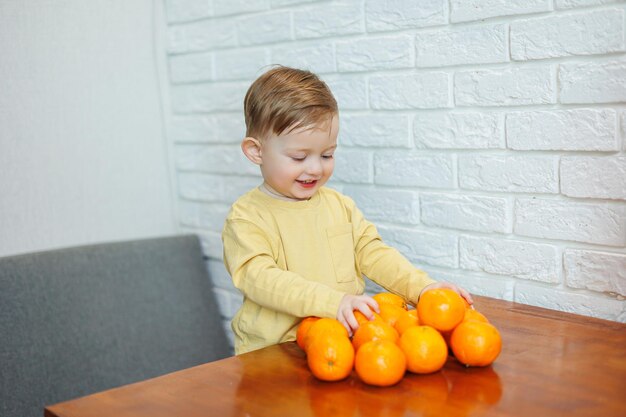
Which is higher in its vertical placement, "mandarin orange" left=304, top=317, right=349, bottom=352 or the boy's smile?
the boy's smile

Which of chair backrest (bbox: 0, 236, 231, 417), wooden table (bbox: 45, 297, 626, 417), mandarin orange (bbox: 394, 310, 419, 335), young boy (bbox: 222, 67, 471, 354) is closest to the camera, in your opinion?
wooden table (bbox: 45, 297, 626, 417)

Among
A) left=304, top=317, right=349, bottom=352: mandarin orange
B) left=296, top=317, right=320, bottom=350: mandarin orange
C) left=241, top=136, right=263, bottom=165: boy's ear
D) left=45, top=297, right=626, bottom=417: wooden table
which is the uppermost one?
left=241, top=136, right=263, bottom=165: boy's ear

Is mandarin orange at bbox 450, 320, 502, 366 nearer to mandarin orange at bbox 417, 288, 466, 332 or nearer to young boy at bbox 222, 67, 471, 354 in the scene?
mandarin orange at bbox 417, 288, 466, 332

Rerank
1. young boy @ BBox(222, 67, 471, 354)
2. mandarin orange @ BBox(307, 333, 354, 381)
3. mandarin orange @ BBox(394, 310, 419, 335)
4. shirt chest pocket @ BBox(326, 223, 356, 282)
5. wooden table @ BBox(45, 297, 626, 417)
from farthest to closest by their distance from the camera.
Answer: shirt chest pocket @ BBox(326, 223, 356, 282) → young boy @ BBox(222, 67, 471, 354) → mandarin orange @ BBox(394, 310, 419, 335) → mandarin orange @ BBox(307, 333, 354, 381) → wooden table @ BBox(45, 297, 626, 417)

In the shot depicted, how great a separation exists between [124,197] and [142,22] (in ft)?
1.74

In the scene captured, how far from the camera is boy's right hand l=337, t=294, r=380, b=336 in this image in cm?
122

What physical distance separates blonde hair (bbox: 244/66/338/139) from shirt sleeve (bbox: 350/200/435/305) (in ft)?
0.90

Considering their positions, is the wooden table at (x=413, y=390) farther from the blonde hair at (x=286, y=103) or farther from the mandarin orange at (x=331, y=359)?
the blonde hair at (x=286, y=103)

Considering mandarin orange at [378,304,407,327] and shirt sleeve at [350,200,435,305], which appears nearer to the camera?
mandarin orange at [378,304,407,327]

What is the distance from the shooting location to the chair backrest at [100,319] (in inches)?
70.6

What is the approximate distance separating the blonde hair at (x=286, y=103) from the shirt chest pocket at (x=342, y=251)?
247 millimetres

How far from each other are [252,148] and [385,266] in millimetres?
365

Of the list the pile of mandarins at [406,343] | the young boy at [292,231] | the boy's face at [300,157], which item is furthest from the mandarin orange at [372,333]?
the boy's face at [300,157]

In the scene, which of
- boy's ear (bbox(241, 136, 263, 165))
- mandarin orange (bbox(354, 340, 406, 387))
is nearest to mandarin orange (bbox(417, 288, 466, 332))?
mandarin orange (bbox(354, 340, 406, 387))
